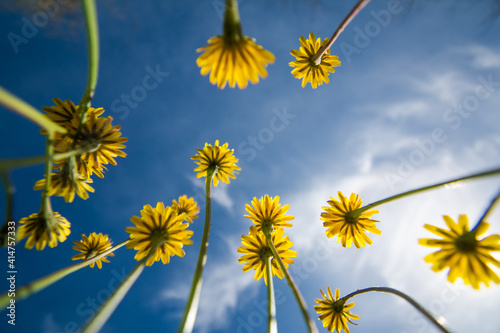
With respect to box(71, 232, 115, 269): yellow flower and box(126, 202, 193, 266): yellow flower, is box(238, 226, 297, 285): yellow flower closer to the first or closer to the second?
box(126, 202, 193, 266): yellow flower

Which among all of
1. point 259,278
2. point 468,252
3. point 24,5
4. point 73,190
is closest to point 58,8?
point 24,5

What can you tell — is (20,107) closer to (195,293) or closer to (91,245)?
(195,293)

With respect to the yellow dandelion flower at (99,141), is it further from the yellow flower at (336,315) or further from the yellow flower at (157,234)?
the yellow flower at (336,315)

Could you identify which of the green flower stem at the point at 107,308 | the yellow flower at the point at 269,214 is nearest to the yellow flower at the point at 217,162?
the yellow flower at the point at 269,214

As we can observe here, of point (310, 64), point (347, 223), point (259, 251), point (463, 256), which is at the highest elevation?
point (310, 64)

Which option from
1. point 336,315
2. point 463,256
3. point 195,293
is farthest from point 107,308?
point 336,315

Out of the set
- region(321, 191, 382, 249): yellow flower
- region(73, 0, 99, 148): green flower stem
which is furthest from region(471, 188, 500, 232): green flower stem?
region(73, 0, 99, 148): green flower stem

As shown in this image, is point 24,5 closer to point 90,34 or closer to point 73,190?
point 90,34
